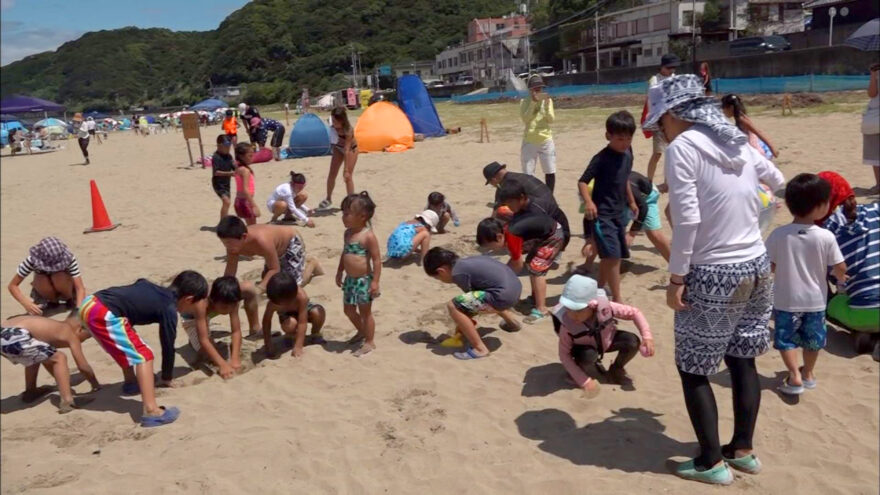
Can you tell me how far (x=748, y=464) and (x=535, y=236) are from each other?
2573mm

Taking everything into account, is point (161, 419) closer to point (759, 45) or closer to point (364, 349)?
point (364, 349)

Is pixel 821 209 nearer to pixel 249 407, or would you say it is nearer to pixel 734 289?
pixel 734 289

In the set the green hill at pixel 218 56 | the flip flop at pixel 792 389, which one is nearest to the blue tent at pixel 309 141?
the green hill at pixel 218 56

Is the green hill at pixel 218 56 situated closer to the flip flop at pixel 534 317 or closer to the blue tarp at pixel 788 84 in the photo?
the flip flop at pixel 534 317

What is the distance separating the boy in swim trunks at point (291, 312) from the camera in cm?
474

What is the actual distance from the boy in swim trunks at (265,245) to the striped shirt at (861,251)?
12.9 ft

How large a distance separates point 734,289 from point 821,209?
1198 millimetres

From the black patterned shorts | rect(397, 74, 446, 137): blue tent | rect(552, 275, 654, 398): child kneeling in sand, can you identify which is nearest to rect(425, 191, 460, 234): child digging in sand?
rect(552, 275, 654, 398): child kneeling in sand

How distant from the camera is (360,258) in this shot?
482 cm

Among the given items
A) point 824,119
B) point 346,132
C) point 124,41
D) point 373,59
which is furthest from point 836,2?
point 124,41

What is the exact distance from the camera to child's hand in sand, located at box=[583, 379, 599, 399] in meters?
4.01

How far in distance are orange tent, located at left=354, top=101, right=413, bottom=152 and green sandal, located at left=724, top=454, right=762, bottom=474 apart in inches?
557

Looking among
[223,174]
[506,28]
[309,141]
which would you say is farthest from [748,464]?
[506,28]

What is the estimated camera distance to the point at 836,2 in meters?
36.5
